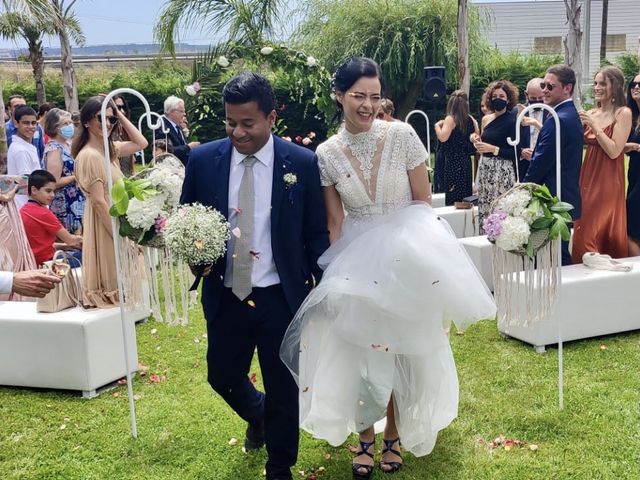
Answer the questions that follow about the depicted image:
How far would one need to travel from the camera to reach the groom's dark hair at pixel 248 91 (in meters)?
3.32

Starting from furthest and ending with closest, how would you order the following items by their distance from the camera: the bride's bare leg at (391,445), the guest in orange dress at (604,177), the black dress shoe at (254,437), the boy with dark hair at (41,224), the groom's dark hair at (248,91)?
the guest in orange dress at (604,177) < the boy with dark hair at (41,224) < the black dress shoe at (254,437) < the bride's bare leg at (391,445) < the groom's dark hair at (248,91)

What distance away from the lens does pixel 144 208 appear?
158 inches

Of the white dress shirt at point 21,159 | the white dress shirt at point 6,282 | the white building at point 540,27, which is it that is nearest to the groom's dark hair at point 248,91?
the white dress shirt at point 6,282

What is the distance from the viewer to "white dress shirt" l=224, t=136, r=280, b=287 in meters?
3.51

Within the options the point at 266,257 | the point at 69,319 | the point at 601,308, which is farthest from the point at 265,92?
the point at 601,308

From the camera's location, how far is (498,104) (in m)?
7.72

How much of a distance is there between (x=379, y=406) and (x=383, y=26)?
19.3 m

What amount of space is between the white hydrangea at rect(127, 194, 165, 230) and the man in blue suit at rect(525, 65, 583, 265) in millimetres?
3259

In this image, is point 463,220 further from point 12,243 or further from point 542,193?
point 12,243

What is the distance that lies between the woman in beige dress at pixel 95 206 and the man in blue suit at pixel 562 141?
3.37 metres

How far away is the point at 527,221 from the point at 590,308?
1.80 m

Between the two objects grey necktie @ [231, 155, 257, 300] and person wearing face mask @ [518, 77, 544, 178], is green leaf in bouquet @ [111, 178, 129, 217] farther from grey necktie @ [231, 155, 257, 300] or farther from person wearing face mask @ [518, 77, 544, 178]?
person wearing face mask @ [518, 77, 544, 178]

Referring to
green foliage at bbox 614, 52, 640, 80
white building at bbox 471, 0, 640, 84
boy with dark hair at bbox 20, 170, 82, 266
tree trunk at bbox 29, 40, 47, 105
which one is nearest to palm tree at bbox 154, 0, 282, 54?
boy with dark hair at bbox 20, 170, 82, 266

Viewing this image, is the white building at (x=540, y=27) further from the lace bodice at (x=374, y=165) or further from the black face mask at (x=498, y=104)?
the lace bodice at (x=374, y=165)
